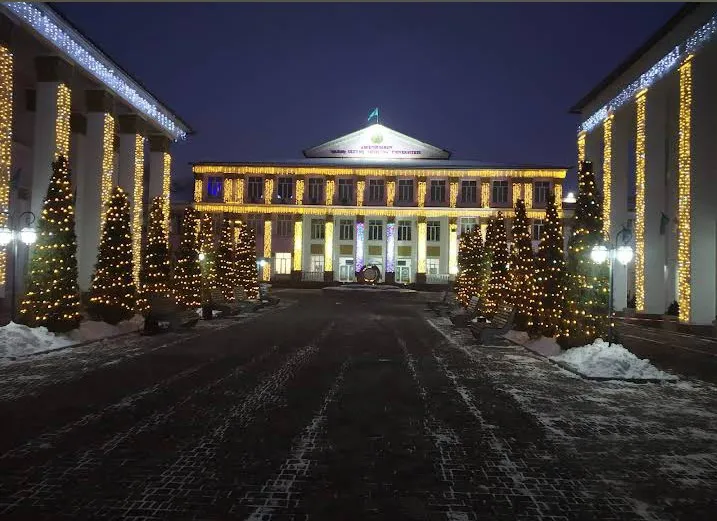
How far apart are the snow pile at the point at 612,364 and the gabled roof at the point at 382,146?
5667cm

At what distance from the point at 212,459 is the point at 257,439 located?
35.9 inches

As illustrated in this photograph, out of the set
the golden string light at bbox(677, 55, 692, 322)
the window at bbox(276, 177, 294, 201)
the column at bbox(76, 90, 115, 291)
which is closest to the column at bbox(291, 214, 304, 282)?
the window at bbox(276, 177, 294, 201)

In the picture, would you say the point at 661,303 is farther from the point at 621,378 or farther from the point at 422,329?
the point at 621,378

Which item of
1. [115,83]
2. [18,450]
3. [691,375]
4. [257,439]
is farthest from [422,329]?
[115,83]

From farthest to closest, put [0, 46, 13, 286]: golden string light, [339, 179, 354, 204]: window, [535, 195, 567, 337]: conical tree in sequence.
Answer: [339, 179, 354, 204]: window → [0, 46, 13, 286]: golden string light → [535, 195, 567, 337]: conical tree

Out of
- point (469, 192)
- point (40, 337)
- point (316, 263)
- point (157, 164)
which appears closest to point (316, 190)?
point (316, 263)

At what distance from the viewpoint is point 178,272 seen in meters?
27.9

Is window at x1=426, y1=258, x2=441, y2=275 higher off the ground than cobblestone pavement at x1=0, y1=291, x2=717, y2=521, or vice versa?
window at x1=426, y1=258, x2=441, y2=275

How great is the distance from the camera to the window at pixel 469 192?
2670 inches

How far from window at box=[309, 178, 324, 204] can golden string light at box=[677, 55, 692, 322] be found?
47245 millimetres

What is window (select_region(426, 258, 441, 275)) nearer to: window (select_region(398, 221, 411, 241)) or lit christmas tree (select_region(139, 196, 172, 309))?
window (select_region(398, 221, 411, 241))

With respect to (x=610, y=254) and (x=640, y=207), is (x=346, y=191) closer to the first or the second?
(x=640, y=207)

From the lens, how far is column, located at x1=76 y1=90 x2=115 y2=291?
3022cm

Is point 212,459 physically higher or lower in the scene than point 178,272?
lower
